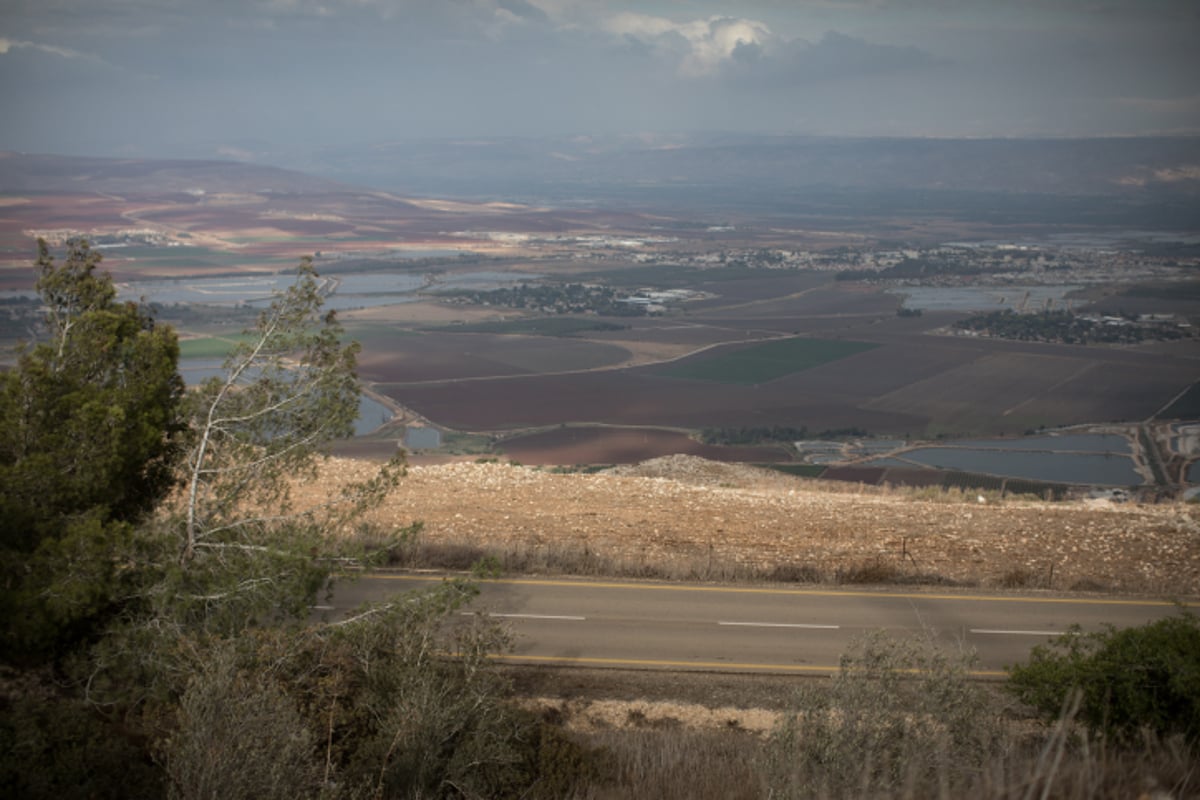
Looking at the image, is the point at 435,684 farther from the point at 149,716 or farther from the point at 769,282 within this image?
the point at 769,282

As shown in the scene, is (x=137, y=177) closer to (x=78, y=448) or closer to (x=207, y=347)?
(x=207, y=347)

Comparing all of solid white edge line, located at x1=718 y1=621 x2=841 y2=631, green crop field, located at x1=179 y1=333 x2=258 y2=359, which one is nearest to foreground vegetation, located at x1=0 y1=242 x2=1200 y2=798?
solid white edge line, located at x1=718 y1=621 x2=841 y2=631

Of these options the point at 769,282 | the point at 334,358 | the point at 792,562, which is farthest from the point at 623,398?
the point at 769,282

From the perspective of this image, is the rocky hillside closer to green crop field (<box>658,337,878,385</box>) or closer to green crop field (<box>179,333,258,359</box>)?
green crop field (<box>179,333,258,359</box>)

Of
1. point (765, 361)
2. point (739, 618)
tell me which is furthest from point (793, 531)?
point (765, 361)

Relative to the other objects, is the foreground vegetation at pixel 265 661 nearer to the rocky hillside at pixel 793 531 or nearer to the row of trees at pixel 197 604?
the row of trees at pixel 197 604
